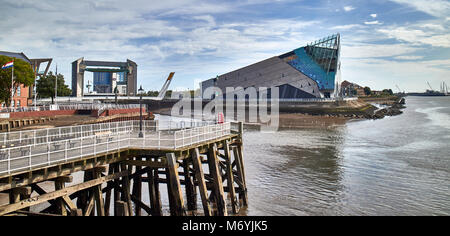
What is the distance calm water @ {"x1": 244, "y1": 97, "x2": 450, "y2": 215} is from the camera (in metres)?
23.0

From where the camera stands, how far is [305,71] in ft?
432

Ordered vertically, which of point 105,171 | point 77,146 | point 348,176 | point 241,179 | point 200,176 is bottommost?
point 348,176

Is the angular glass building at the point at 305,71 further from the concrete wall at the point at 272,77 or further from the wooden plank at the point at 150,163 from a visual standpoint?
the wooden plank at the point at 150,163

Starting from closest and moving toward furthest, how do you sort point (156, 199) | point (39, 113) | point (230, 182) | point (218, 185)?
point (218, 185) < point (156, 199) < point (230, 182) < point (39, 113)

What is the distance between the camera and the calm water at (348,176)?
23.0m

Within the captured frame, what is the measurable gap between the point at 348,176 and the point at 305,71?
104901mm

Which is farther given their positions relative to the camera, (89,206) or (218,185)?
(218,185)

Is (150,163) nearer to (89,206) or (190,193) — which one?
(89,206)

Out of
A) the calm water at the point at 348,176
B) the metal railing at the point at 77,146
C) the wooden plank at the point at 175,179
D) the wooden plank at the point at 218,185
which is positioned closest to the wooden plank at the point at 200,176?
the metal railing at the point at 77,146

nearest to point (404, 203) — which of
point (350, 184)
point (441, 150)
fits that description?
point (350, 184)

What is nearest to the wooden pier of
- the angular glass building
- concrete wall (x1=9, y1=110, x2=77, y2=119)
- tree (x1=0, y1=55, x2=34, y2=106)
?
concrete wall (x1=9, y1=110, x2=77, y2=119)

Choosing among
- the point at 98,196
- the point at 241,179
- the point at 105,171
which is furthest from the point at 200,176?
the point at 241,179

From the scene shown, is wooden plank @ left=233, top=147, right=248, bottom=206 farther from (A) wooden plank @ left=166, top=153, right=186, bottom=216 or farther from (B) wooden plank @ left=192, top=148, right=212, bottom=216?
(A) wooden plank @ left=166, top=153, right=186, bottom=216

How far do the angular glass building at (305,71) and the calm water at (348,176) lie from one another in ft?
256
